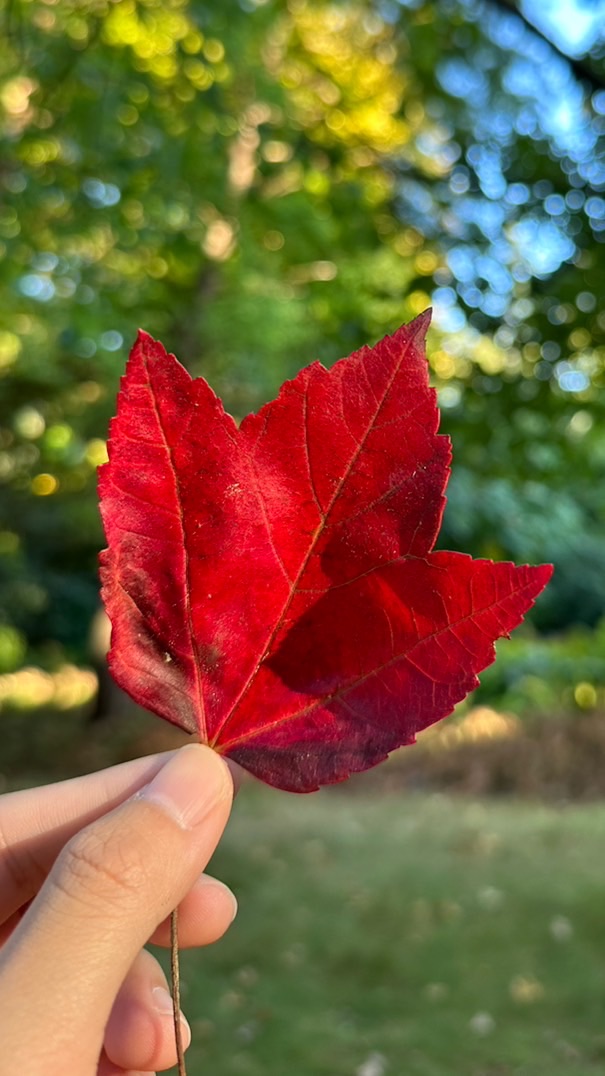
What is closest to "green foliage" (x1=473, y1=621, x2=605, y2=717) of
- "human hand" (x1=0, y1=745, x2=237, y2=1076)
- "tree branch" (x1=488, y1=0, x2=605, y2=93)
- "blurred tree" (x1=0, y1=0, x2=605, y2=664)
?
"blurred tree" (x1=0, y1=0, x2=605, y2=664)

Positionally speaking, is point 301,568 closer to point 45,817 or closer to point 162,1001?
point 45,817

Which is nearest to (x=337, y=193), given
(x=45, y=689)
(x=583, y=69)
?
(x=583, y=69)

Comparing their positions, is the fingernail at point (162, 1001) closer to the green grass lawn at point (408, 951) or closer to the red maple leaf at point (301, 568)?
the red maple leaf at point (301, 568)

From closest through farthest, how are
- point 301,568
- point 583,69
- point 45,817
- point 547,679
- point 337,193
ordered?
point 301,568, point 45,817, point 583,69, point 337,193, point 547,679

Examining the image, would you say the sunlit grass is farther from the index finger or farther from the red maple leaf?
the red maple leaf

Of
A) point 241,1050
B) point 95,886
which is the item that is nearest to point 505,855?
point 241,1050

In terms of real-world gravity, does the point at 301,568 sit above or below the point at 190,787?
above
